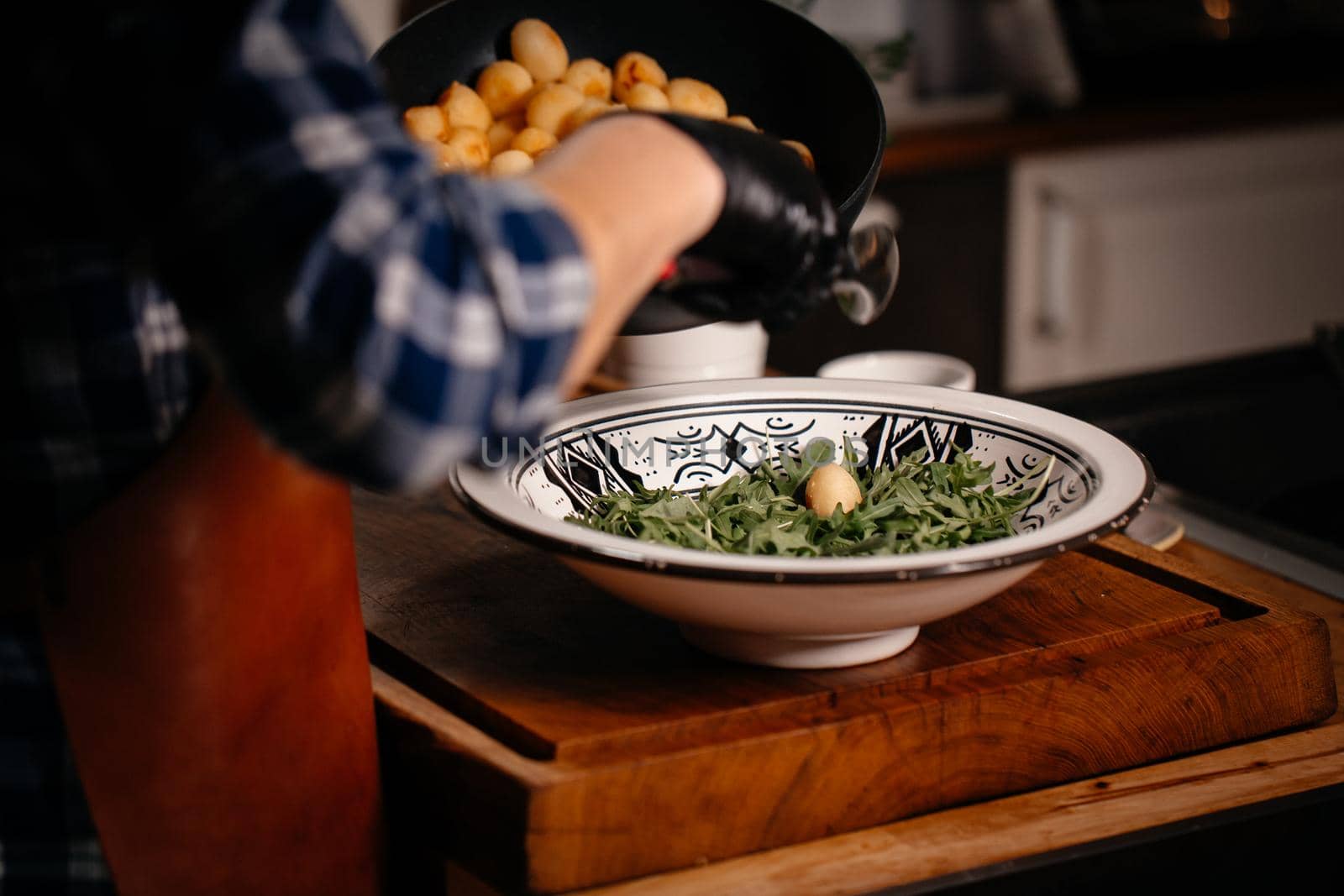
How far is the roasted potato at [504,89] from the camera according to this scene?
108cm

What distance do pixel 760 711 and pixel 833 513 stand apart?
15cm

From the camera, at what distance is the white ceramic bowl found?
28.7 inches

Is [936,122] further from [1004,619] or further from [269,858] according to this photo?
[269,858]

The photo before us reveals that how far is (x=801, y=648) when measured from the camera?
83cm

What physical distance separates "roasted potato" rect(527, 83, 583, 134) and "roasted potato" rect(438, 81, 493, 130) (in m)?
0.04

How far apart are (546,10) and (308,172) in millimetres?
699

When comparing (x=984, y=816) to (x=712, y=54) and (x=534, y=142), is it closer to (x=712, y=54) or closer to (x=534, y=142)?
(x=534, y=142)

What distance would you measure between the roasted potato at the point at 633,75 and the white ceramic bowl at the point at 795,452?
9.2 inches

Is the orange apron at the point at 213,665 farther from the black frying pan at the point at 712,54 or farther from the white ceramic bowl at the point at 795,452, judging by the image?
the black frying pan at the point at 712,54

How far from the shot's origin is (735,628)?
0.79m

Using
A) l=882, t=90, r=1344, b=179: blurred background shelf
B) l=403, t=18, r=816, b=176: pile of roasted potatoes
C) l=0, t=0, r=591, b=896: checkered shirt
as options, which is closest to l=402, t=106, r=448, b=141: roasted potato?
l=403, t=18, r=816, b=176: pile of roasted potatoes

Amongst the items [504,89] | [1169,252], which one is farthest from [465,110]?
[1169,252]

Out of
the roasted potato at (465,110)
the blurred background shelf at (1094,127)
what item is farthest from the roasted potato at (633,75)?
the blurred background shelf at (1094,127)

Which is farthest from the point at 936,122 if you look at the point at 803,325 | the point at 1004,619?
the point at 1004,619
